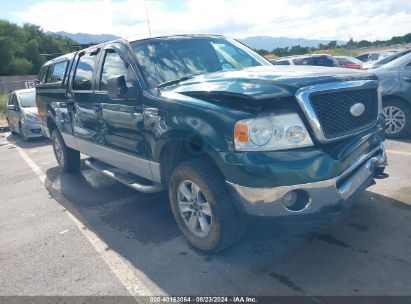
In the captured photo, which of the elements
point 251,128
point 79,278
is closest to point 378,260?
point 251,128

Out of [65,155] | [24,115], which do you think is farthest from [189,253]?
[24,115]

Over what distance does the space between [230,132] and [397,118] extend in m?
4.91

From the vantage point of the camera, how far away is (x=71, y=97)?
542 centimetres

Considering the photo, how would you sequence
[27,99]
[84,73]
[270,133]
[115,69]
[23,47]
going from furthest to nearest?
1. [23,47]
2. [27,99]
3. [84,73]
4. [115,69]
5. [270,133]

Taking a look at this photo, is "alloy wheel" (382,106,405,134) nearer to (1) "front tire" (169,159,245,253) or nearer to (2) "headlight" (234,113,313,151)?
(2) "headlight" (234,113,313,151)

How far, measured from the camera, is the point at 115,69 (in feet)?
14.1

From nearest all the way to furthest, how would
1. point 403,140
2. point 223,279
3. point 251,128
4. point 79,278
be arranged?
point 251,128 → point 223,279 → point 79,278 → point 403,140

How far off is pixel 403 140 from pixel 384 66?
4.45 feet

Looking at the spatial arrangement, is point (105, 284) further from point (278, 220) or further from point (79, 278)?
point (278, 220)

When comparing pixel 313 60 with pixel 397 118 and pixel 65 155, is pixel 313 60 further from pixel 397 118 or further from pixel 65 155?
pixel 65 155

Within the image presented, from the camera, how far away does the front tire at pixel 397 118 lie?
6.40 metres

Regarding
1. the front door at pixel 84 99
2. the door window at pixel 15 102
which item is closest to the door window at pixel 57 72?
the front door at pixel 84 99

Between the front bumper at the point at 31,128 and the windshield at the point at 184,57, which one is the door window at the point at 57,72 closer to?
the windshield at the point at 184,57

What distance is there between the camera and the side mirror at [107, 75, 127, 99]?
3.65 m
